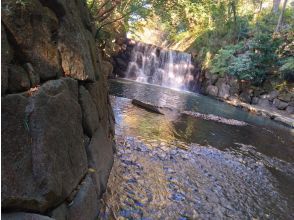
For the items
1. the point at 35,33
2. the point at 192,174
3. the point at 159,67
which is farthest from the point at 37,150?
the point at 159,67

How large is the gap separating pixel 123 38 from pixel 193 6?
17367 millimetres

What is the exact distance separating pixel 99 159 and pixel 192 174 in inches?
104

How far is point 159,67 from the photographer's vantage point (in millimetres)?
29328

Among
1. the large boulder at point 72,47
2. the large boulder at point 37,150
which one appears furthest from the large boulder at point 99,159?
the large boulder at point 72,47

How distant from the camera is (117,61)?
2850 cm

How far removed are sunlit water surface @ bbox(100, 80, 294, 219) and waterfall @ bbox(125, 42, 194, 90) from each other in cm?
1747

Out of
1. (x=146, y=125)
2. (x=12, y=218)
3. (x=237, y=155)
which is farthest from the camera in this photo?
(x=146, y=125)

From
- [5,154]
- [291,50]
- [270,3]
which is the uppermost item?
[270,3]

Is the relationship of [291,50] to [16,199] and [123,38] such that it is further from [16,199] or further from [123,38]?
[16,199]

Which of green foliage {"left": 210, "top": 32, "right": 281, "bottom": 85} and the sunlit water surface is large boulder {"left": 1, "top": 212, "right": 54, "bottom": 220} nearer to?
the sunlit water surface

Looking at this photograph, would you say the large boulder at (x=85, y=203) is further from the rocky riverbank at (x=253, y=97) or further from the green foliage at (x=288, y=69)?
the green foliage at (x=288, y=69)

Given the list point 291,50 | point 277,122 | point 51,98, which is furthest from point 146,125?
point 291,50

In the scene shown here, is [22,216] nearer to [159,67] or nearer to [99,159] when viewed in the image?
[99,159]

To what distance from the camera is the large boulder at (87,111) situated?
161 inches
